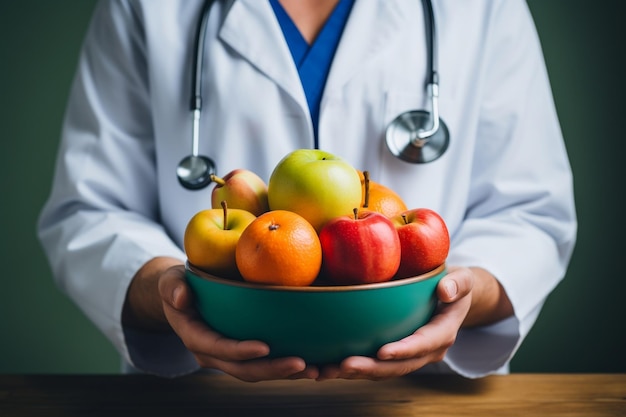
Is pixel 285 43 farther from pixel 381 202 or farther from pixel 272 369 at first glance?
pixel 272 369

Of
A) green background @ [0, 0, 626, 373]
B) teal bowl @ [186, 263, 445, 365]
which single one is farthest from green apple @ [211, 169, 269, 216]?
green background @ [0, 0, 626, 373]

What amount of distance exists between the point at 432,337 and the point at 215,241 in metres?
0.23

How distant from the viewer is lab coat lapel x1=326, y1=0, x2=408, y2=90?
38.0 inches

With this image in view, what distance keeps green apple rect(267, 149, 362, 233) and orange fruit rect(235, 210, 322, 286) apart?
0.05 metres

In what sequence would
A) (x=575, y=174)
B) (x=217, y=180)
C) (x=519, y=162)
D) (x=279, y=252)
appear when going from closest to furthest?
1. (x=279, y=252)
2. (x=217, y=180)
3. (x=519, y=162)
4. (x=575, y=174)

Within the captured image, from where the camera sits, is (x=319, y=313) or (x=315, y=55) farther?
(x=315, y=55)

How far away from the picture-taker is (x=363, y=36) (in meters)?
0.99

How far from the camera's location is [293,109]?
3.19ft

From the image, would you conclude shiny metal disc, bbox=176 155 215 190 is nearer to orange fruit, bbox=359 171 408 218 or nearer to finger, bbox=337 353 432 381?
orange fruit, bbox=359 171 408 218

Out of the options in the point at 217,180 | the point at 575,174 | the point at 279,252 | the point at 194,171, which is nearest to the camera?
the point at 279,252

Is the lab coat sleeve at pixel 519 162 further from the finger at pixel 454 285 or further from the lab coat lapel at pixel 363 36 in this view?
the finger at pixel 454 285

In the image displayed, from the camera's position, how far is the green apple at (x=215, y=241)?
652mm

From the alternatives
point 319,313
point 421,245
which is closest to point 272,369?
point 319,313

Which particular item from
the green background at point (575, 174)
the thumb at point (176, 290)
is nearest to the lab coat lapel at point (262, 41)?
the thumb at point (176, 290)
